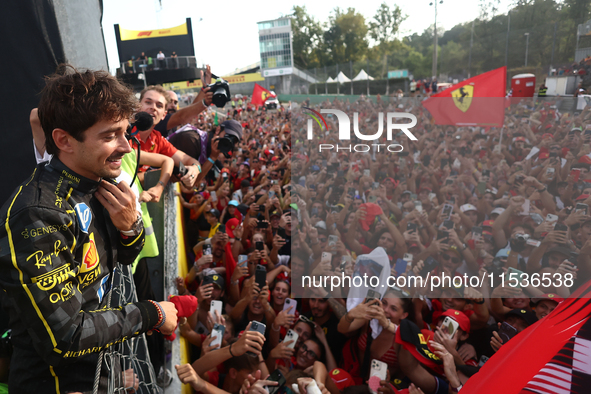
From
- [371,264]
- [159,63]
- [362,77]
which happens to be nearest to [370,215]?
[371,264]

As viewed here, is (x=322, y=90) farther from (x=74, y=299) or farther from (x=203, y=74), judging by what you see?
(x=74, y=299)

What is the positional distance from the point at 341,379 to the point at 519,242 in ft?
9.04

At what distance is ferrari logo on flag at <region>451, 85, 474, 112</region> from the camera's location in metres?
8.04

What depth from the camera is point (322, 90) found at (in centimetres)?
3306

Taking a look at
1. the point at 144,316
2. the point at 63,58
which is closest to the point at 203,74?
the point at 63,58

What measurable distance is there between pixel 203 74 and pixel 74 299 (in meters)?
3.03

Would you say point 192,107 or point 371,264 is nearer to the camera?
point 192,107

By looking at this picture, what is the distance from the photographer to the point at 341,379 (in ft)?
9.98

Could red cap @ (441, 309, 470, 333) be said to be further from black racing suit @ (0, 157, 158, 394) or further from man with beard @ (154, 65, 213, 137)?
man with beard @ (154, 65, 213, 137)

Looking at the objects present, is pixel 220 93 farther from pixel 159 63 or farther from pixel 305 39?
pixel 305 39

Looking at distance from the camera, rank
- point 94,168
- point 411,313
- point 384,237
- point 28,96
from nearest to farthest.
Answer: point 94,168, point 28,96, point 411,313, point 384,237

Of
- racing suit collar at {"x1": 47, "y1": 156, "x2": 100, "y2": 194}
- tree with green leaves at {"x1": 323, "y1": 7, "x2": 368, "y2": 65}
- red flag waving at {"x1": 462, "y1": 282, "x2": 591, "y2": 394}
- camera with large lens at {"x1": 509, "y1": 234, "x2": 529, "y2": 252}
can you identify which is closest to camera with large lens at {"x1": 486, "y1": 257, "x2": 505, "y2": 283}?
camera with large lens at {"x1": 509, "y1": 234, "x2": 529, "y2": 252}

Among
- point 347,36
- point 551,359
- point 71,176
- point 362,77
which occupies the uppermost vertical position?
point 347,36

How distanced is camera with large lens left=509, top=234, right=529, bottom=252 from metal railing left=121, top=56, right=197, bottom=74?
96.2 ft
